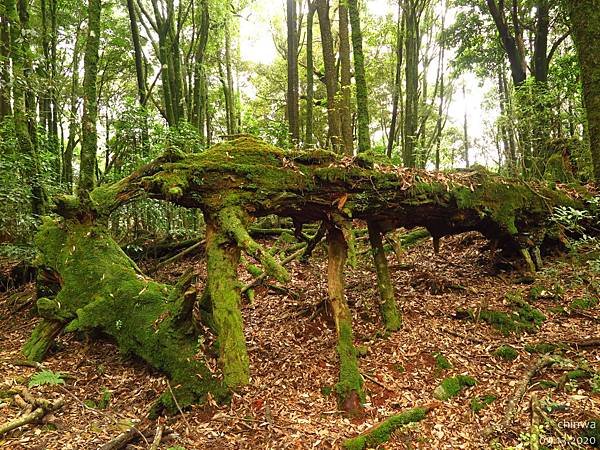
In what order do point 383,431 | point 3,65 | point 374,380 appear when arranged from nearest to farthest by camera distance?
point 383,431 < point 374,380 < point 3,65

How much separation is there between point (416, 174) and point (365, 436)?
3.85 metres

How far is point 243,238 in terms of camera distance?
471 cm

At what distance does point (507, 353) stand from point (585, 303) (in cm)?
203

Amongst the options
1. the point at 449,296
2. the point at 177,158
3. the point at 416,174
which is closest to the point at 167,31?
the point at 177,158

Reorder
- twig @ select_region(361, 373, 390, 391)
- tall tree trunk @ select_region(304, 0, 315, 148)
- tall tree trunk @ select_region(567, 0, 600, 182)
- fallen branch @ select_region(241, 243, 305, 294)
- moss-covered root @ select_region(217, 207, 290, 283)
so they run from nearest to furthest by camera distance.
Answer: moss-covered root @ select_region(217, 207, 290, 283), twig @ select_region(361, 373, 390, 391), tall tree trunk @ select_region(567, 0, 600, 182), fallen branch @ select_region(241, 243, 305, 294), tall tree trunk @ select_region(304, 0, 315, 148)

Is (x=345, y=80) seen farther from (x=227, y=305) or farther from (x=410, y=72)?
(x=227, y=305)

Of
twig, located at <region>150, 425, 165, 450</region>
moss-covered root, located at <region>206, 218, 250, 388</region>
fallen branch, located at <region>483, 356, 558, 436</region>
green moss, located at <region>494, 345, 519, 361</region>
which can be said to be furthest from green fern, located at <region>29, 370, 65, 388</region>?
green moss, located at <region>494, 345, 519, 361</region>

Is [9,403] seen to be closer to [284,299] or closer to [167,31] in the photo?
[284,299]

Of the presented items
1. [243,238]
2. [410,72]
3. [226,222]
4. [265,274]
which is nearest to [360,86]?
[265,274]

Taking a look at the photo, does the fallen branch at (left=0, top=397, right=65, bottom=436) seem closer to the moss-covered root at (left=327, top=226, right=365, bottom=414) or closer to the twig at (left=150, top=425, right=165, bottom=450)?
the twig at (left=150, top=425, right=165, bottom=450)

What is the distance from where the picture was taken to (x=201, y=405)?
4512 millimetres

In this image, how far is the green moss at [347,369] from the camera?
4.66 metres

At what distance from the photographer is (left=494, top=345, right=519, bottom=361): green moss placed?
17.3 feet

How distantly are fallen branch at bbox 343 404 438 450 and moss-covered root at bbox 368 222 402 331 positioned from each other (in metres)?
1.90
